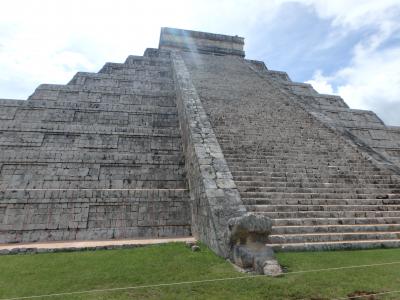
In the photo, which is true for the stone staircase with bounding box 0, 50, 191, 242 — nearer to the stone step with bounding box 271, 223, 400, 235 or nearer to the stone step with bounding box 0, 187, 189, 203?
the stone step with bounding box 0, 187, 189, 203

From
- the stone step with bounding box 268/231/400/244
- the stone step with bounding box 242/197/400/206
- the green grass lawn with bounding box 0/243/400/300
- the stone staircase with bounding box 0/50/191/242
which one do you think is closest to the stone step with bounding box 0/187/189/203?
the stone staircase with bounding box 0/50/191/242

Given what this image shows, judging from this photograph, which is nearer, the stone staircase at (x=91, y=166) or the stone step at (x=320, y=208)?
the stone step at (x=320, y=208)

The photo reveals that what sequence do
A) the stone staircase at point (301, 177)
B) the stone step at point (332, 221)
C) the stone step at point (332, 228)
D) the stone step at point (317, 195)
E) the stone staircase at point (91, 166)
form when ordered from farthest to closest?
the stone staircase at point (91, 166) < the stone step at point (317, 195) < the stone step at point (332, 221) < the stone staircase at point (301, 177) < the stone step at point (332, 228)

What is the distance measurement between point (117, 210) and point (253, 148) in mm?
4259

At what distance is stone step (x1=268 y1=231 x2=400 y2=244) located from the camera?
5117 mm

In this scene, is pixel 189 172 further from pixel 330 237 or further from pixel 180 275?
pixel 180 275

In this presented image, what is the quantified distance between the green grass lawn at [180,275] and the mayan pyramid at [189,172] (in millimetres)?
520

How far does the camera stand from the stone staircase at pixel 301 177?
5.57 meters

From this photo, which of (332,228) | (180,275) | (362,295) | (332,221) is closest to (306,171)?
(332,221)

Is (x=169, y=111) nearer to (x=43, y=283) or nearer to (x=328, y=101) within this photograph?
(x=43, y=283)

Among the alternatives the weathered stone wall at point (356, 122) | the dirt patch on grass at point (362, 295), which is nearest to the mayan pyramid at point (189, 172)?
the weathered stone wall at point (356, 122)

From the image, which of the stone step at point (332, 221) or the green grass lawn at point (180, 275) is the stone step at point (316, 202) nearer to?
the stone step at point (332, 221)

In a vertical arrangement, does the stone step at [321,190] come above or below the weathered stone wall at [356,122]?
below

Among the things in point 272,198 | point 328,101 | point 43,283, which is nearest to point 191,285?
point 43,283
